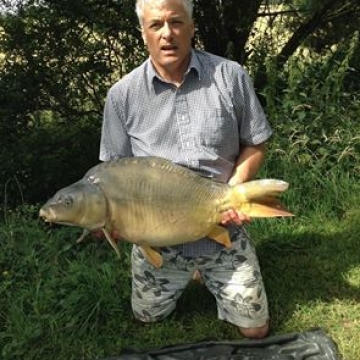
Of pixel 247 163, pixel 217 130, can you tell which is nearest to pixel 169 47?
pixel 217 130

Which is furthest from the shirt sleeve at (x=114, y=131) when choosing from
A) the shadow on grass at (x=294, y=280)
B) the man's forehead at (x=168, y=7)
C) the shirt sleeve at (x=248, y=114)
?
the shadow on grass at (x=294, y=280)

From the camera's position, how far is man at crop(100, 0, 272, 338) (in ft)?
9.39

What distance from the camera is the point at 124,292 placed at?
11.5ft

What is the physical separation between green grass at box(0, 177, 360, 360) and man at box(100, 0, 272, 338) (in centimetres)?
29

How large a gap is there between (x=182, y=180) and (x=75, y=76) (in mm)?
2648

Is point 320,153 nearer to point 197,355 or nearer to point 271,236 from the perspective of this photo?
point 271,236

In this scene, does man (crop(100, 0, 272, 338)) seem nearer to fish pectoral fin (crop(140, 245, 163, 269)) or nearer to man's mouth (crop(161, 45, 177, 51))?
man's mouth (crop(161, 45, 177, 51))

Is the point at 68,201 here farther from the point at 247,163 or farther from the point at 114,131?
the point at 247,163

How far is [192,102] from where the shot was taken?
2.96 meters

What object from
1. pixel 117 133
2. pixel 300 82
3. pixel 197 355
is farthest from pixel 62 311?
pixel 300 82

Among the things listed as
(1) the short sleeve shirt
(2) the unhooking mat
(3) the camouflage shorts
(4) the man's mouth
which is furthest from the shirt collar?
(2) the unhooking mat

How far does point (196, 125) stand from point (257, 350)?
1.10m

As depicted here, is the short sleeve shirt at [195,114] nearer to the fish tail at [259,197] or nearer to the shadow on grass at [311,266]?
the fish tail at [259,197]

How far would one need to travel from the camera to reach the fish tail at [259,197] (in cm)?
268
